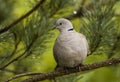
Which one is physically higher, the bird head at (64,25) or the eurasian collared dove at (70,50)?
the bird head at (64,25)

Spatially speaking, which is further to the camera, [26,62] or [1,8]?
[26,62]

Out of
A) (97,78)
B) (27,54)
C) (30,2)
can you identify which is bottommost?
(97,78)

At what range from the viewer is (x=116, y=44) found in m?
0.94

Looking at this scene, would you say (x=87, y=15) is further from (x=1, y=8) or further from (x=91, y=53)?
(x=1, y=8)

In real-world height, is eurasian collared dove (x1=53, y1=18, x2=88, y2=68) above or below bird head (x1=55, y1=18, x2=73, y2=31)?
below

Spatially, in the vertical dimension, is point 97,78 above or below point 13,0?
below

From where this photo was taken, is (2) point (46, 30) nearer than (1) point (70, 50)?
No

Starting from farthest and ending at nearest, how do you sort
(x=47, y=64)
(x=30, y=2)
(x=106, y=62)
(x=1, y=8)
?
1. (x=47, y=64)
2. (x=30, y=2)
3. (x=1, y=8)
4. (x=106, y=62)

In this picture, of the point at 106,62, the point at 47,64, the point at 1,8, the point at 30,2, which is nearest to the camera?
the point at 106,62

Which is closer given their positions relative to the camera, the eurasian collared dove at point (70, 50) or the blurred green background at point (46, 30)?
the eurasian collared dove at point (70, 50)

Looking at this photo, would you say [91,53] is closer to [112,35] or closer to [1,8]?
[112,35]

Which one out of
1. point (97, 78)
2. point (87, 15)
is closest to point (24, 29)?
point (87, 15)

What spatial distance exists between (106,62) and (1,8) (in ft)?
0.79

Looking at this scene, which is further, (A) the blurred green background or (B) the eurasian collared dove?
(A) the blurred green background
